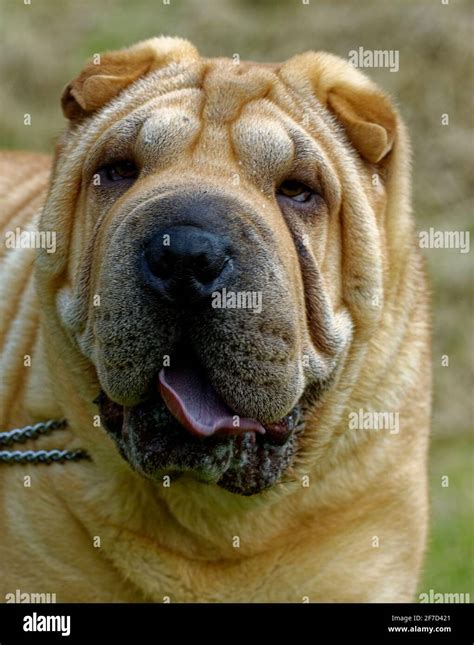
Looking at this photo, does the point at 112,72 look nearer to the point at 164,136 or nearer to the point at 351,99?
the point at 164,136

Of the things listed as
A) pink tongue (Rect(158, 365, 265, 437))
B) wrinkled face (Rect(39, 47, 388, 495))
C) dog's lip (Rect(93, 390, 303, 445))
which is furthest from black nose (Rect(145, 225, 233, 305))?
dog's lip (Rect(93, 390, 303, 445))

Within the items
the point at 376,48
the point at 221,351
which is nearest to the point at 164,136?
the point at 221,351

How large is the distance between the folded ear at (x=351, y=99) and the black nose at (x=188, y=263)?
0.78 m

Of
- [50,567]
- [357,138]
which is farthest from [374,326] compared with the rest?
[50,567]

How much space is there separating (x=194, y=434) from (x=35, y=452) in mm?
907

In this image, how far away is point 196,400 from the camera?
294 centimetres

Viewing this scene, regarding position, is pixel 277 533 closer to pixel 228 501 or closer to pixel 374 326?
pixel 228 501

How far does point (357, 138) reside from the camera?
3438mm

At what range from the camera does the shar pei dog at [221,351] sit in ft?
9.61

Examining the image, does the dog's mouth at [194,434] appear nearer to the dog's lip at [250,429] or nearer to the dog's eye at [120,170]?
the dog's lip at [250,429]

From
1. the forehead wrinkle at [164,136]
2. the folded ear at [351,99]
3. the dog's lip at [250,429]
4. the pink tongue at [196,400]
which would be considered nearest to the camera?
the pink tongue at [196,400]
